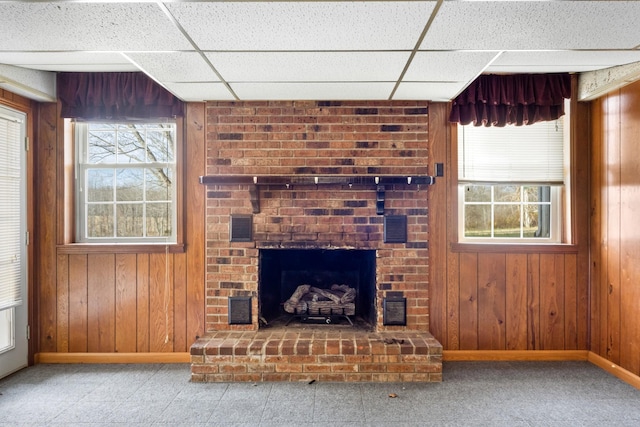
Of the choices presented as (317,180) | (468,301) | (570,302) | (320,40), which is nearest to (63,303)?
(317,180)

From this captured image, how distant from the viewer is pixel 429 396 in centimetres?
240

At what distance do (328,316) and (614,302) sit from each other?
2.17 metres

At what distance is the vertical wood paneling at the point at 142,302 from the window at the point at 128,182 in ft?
0.69

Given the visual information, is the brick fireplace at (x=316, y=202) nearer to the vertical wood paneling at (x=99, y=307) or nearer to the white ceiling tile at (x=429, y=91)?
the white ceiling tile at (x=429, y=91)

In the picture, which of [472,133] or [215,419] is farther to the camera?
[472,133]

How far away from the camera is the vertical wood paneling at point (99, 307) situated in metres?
2.97

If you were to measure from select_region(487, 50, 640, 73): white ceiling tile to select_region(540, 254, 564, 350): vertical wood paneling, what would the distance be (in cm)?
146

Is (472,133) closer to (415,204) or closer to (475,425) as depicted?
(415,204)

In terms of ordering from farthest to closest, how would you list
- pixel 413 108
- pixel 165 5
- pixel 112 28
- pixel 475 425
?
pixel 413 108 → pixel 475 425 → pixel 112 28 → pixel 165 5

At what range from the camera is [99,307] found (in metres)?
2.98

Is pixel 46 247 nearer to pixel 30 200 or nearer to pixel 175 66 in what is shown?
pixel 30 200

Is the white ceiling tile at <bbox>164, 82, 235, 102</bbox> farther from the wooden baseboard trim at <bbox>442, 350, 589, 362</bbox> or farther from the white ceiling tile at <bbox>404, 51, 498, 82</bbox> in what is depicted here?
the wooden baseboard trim at <bbox>442, 350, 589, 362</bbox>

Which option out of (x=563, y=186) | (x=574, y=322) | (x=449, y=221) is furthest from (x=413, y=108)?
(x=574, y=322)

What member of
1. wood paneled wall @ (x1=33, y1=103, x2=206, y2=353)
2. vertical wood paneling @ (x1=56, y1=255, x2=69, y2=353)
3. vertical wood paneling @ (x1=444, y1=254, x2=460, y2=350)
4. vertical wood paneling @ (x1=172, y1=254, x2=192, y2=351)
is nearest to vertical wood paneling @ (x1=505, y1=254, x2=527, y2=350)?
vertical wood paneling @ (x1=444, y1=254, x2=460, y2=350)
